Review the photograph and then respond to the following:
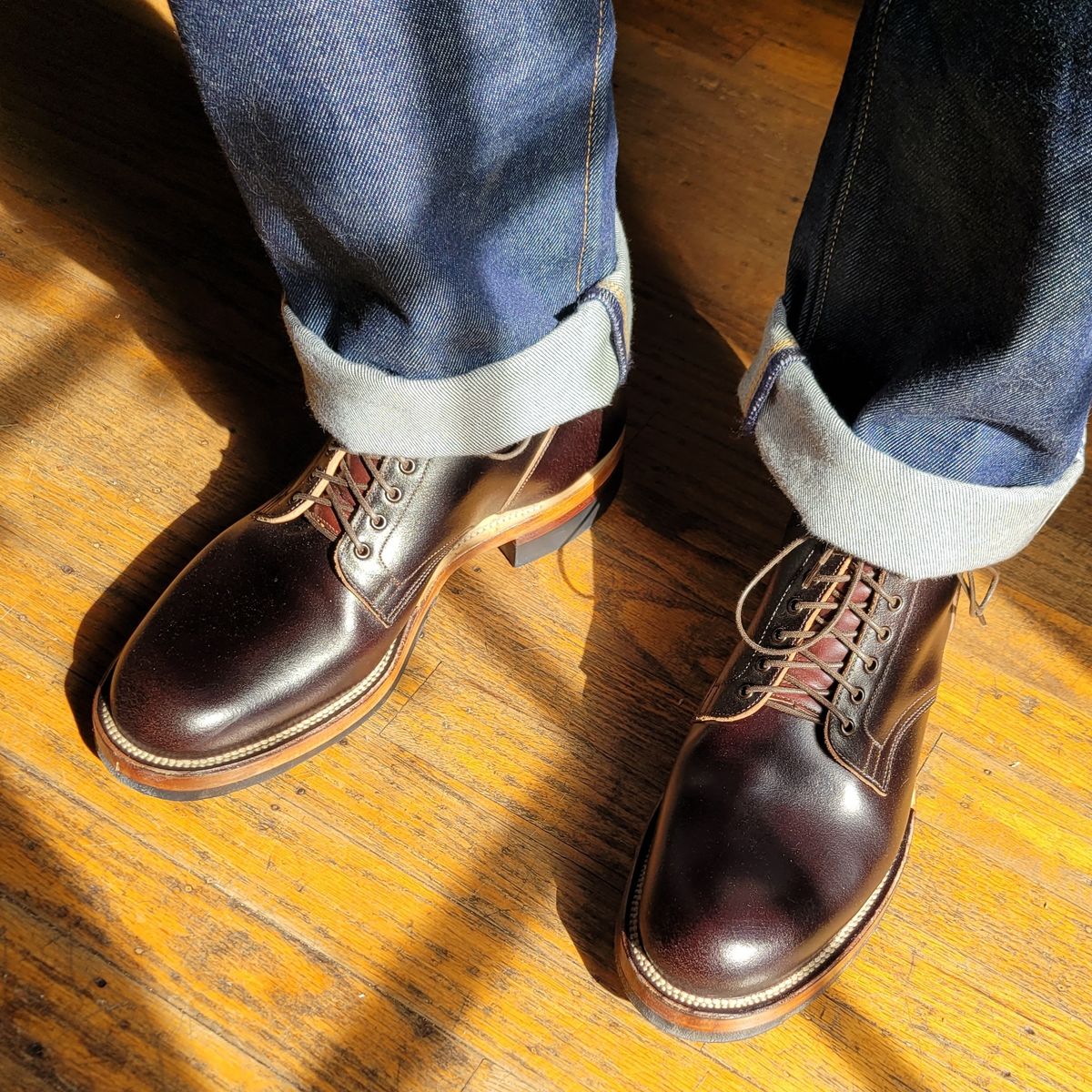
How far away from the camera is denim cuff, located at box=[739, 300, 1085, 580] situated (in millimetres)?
709

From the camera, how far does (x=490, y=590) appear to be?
3.21 feet

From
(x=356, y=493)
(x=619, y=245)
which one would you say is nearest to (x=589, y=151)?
(x=619, y=245)

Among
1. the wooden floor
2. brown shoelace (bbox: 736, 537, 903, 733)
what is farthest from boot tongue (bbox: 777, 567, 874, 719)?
the wooden floor

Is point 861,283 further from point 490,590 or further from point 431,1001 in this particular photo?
Result: point 431,1001

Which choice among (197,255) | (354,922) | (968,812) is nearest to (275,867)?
(354,922)

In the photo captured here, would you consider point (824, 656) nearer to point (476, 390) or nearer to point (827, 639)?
point (827, 639)

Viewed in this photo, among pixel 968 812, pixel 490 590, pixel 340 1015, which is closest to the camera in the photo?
pixel 340 1015

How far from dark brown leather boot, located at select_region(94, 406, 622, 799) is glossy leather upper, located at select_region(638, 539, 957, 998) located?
0.26 metres

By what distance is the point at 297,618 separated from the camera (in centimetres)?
83

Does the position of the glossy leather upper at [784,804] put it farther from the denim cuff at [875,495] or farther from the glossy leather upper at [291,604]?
the glossy leather upper at [291,604]

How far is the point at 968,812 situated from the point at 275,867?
1.86 feet

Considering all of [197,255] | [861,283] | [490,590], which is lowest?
[490,590]

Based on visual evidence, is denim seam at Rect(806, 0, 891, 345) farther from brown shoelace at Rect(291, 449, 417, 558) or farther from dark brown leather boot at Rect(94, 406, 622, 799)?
brown shoelace at Rect(291, 449, 417, 558)

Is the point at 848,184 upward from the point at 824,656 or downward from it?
upward
